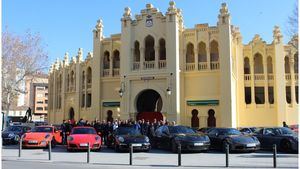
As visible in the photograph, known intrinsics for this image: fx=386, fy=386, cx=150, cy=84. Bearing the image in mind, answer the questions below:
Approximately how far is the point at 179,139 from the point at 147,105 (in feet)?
55.9

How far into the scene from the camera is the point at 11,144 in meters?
24.9

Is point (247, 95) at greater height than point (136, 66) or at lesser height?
lesser

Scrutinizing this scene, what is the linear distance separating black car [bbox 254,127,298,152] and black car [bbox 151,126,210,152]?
348cm

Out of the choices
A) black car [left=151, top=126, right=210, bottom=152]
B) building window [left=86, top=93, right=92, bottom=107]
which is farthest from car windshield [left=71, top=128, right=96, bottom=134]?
building window [left=86, top=93, right=92, bottom=107]

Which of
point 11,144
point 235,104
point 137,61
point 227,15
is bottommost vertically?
point 11,144

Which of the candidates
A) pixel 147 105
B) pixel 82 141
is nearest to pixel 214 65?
pixel 147 105

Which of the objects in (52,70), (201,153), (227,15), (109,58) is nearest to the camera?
(201,153)

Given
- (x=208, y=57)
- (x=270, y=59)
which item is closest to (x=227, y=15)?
(x=208, y=57)

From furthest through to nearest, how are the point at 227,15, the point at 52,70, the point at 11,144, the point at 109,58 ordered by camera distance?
1. the point at 52,70
2. the point at 109,58
3. the point at 227,15
4. the point at 11,144

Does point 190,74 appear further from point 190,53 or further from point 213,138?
point 213,138

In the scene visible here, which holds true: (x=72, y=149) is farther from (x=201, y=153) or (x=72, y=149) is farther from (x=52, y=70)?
(x=52, y=70)

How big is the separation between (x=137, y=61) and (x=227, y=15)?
29.3 feet

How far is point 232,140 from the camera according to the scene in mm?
18484

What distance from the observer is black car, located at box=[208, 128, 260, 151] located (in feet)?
59.9
